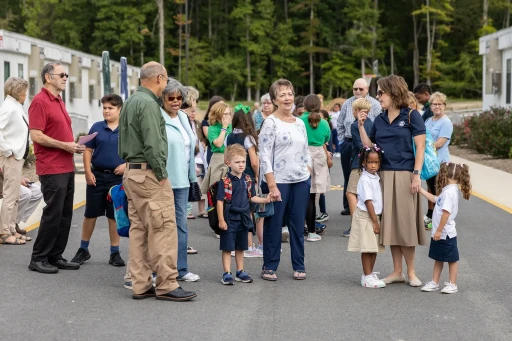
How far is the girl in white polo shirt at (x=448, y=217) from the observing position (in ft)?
26.5

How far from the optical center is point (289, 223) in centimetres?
888

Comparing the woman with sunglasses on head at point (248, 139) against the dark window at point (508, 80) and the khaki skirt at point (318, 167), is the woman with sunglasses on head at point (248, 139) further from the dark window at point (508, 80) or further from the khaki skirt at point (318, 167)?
the dark window at point (508, 80)

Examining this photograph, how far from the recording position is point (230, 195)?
879 cm

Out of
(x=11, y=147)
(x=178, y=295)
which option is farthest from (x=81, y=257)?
(x=178, y=295)

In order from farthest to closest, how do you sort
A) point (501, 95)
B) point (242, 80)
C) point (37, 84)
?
point (242, 80), point (501, 95), point (37, 84)

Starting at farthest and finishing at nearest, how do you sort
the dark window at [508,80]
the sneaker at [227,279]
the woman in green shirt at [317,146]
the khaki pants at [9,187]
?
the dark window at [508,80] < the woman in green shirt at [317,146] < the khaki pants at [9,187] < the sneaker at [227,279]

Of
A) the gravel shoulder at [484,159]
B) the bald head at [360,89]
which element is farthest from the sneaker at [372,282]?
the gravel shoulder at [484,159]

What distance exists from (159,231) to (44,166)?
1.86 metres

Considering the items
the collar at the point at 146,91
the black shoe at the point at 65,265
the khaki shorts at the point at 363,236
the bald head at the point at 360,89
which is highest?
the bald head at the point at 360,89

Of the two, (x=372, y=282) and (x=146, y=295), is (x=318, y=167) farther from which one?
(x=146, y=295)

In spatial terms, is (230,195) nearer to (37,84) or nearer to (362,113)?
(362,113)

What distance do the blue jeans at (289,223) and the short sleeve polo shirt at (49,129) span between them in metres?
2.15

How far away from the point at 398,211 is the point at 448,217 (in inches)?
21.1

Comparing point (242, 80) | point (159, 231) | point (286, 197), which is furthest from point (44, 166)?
point (242, 80)
